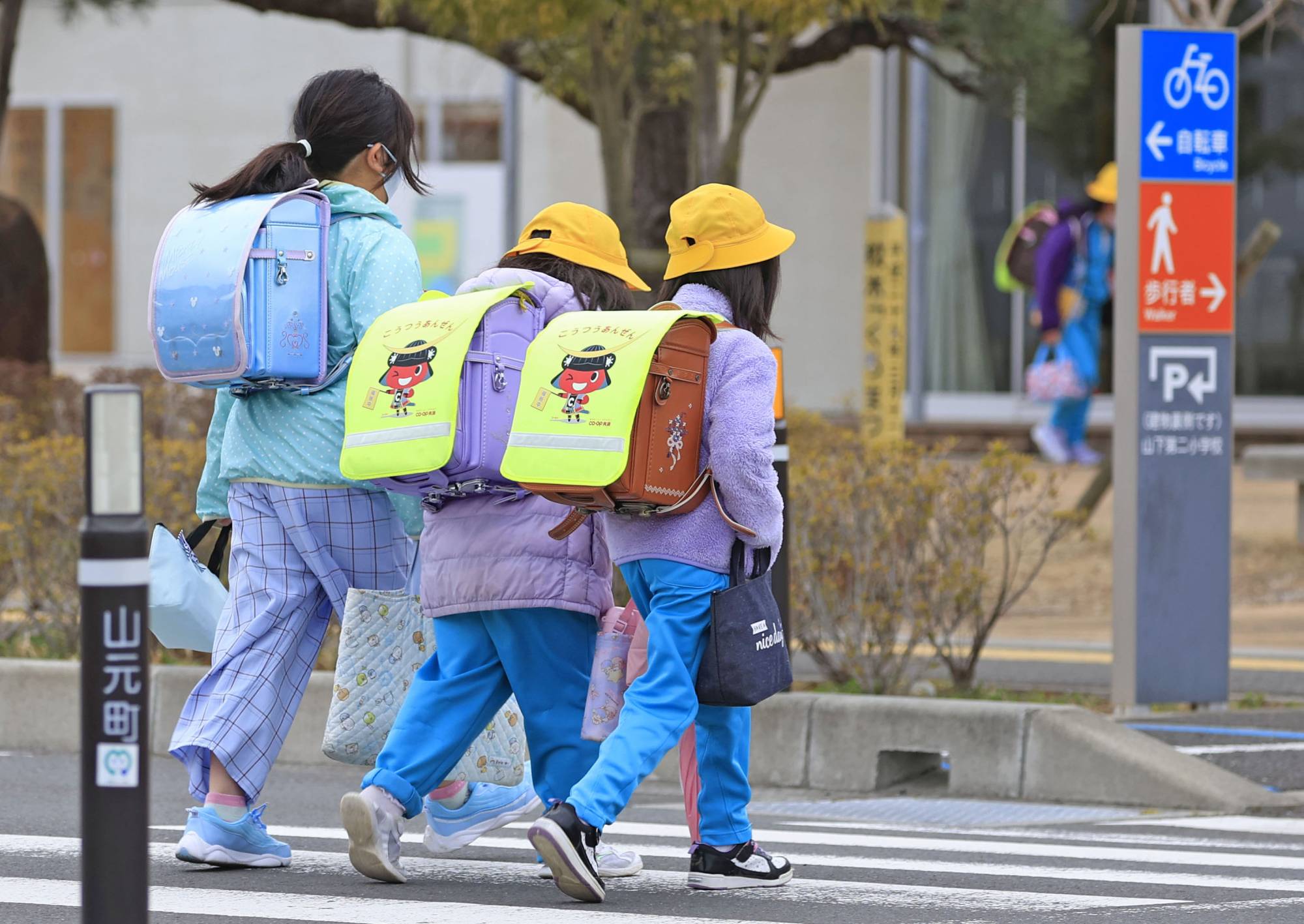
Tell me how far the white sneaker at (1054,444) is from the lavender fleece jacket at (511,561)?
13.4 m

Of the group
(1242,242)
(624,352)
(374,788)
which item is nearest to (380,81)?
(624,352)

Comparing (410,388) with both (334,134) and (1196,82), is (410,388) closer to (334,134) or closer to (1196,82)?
(334,134)

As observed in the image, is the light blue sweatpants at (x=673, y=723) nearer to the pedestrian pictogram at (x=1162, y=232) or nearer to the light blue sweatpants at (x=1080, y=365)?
the pedestrian pictogram at (x=1162, y=232)

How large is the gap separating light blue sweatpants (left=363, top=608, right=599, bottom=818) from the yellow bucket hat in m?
0.87

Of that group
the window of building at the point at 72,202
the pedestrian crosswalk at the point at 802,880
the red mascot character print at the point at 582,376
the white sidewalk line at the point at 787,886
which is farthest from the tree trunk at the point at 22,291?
the window of building at the point at 72,202

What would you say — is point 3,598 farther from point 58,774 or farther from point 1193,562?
point 1193,562

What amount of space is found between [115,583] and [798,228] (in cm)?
1832

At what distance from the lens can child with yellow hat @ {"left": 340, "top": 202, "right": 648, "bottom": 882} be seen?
4.90 m

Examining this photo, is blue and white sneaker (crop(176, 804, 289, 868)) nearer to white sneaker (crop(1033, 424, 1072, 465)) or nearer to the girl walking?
the girl walking

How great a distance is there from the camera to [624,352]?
4.68 metres

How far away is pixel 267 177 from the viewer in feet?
17.1

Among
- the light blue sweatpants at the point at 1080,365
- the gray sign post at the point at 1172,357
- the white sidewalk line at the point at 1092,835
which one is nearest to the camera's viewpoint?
the white sidewalk line at the point at 1092,835

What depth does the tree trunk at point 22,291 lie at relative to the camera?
46.1 feet

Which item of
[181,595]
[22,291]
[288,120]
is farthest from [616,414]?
[288,120]
